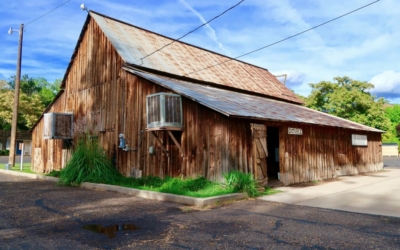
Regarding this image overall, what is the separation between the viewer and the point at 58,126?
16031 millimetres

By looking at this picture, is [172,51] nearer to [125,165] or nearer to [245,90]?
[245,90]

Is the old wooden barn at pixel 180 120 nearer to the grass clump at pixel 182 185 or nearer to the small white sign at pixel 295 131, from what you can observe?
the small white sign at pixel 295 131

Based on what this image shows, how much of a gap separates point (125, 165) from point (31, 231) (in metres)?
8.21

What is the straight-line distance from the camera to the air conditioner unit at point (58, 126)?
1571 cm

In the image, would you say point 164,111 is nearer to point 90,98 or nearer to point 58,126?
point 90,98

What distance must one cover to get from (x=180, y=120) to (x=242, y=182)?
10.6ft

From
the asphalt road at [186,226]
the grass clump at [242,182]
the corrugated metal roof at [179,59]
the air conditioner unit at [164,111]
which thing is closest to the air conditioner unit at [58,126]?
the corrugated metal roof at [179,59]

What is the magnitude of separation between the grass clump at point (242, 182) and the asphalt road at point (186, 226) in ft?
1.96

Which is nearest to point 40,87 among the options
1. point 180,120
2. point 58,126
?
point 58,126

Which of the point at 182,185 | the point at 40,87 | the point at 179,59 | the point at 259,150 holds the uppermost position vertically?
the point at 40,87

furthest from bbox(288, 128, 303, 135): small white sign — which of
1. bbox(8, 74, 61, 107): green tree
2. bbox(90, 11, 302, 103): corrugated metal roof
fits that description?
bbox(8, 74, 61, 107): green tree

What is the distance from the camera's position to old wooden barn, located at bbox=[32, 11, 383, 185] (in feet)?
34.1

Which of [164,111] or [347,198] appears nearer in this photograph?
[347,198]

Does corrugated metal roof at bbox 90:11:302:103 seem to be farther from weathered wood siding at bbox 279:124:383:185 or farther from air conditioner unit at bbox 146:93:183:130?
weathered wood siding at bbox 279:124:383:185
